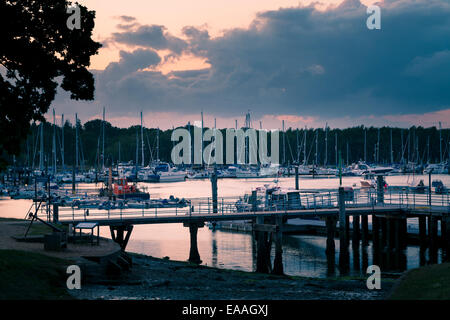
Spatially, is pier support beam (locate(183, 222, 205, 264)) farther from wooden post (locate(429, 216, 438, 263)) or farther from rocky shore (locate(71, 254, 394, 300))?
wooden post (locate(429, 216, 438, 263))

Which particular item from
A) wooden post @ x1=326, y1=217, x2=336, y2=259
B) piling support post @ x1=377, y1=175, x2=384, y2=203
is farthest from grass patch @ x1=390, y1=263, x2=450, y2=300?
piling support post @ x1=377, y1=175, x2=384, y2=203

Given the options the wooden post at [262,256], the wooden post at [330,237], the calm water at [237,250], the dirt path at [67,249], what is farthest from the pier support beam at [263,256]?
the dirt path at [67,249]

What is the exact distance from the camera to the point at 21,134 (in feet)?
82.7

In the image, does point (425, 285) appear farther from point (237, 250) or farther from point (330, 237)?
point (237, 250)

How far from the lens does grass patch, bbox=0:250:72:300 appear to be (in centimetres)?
1906

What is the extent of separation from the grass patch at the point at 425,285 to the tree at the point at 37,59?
15659mm

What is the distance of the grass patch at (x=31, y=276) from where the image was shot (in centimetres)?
1906

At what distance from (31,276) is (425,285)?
14188mm

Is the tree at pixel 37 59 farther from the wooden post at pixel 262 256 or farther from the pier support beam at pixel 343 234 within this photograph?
the pier support beam at pixel 343 234

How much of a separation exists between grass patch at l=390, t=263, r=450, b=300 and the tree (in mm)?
15659

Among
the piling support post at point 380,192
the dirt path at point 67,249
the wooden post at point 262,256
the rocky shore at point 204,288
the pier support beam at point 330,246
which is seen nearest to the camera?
the rocky shore at point 204,288
